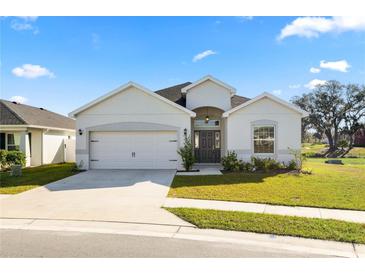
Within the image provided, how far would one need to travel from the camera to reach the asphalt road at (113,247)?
4.80 metres

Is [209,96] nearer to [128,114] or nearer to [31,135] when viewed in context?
[128,114]

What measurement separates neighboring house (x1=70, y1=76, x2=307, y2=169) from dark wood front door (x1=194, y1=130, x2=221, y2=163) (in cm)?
246

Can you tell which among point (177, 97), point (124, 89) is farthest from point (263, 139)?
point (124, 89)

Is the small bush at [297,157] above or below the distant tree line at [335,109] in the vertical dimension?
below

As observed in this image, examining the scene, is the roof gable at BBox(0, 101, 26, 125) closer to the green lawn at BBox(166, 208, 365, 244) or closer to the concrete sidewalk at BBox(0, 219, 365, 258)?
the concrete sidewalk at BBox(0, 219, 365, 258)

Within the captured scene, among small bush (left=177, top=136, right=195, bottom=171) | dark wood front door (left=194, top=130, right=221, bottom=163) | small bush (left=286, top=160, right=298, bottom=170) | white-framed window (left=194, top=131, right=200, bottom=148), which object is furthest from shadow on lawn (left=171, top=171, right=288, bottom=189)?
white-framed window (left=194, top=131, right=200, bottom=148)

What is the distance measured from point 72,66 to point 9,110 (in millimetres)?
6283

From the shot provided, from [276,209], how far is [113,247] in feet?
14.4

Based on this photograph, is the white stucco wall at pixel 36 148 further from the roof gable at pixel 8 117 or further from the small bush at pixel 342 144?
the small bush at pixel 342 144

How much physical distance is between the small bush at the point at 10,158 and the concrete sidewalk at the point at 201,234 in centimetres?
1109

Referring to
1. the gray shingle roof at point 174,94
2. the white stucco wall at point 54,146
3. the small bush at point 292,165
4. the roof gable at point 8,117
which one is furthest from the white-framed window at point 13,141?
the small bush at point 292,165

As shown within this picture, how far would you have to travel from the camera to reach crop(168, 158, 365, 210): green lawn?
829 centimetres

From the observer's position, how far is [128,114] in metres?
15.9

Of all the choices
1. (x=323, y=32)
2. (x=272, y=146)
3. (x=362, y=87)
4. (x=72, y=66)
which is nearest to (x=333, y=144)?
(x=362, y=87)
